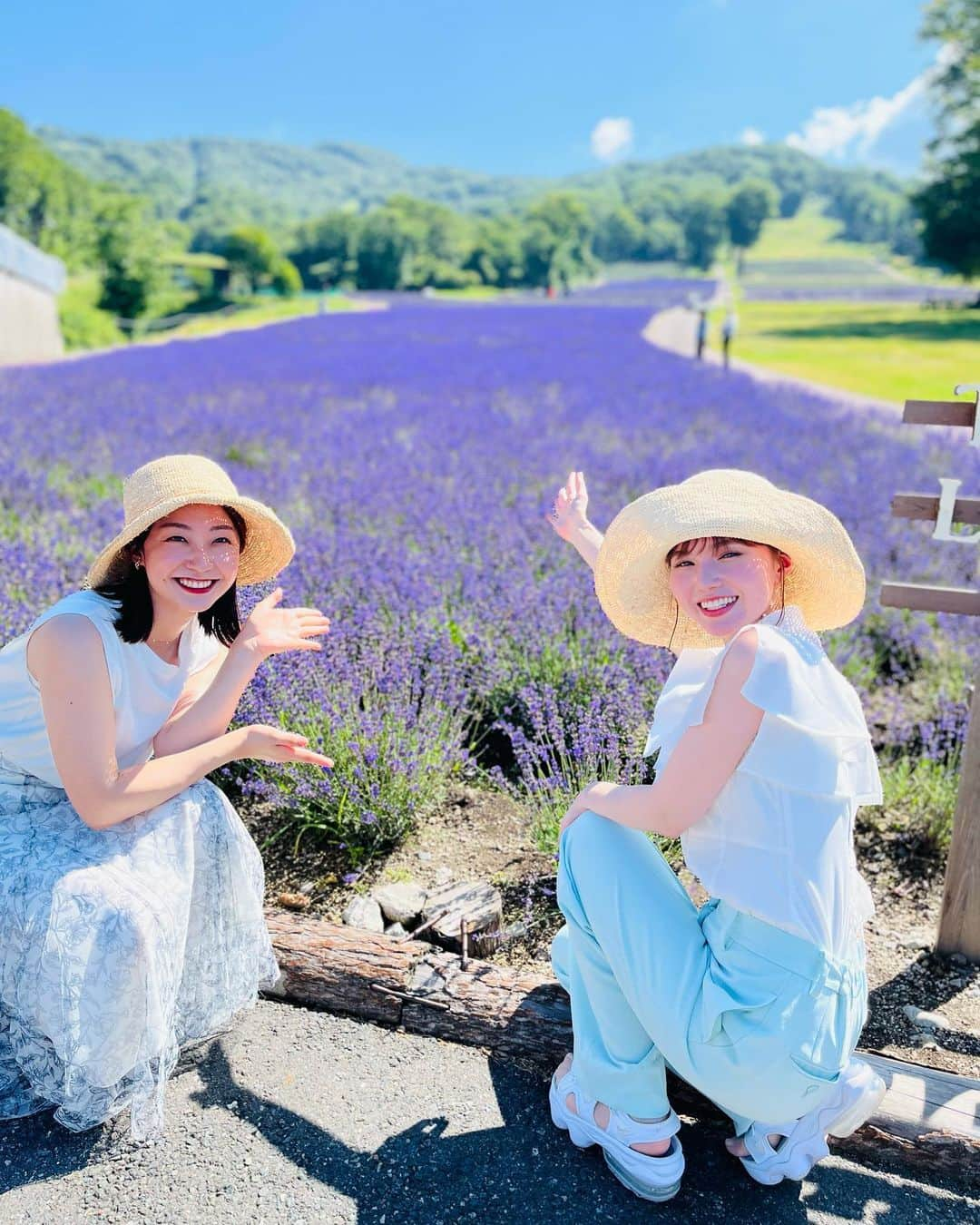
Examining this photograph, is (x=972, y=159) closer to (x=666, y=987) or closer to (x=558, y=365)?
(x=558, y=365)

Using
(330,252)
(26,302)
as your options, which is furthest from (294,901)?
(330,252)

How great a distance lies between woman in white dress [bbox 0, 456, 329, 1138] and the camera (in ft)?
5.27

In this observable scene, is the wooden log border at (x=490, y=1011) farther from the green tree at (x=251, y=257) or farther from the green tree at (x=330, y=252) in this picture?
the green tree at (x=330, y=252)

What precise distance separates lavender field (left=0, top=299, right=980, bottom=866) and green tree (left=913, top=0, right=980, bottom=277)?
26.2 meters

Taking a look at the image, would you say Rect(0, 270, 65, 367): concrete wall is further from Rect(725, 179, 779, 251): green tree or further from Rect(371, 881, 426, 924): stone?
Rect(725, 179, 779, 251): green tree

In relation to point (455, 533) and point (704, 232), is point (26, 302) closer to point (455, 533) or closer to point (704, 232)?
point (455, 533)

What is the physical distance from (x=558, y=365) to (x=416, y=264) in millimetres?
66763

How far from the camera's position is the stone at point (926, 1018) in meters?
1.99

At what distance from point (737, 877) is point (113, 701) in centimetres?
113

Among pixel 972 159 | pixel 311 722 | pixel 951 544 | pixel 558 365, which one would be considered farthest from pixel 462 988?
pixel 972 159

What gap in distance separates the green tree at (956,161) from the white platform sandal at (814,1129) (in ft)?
117

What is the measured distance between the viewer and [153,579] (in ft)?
5.83

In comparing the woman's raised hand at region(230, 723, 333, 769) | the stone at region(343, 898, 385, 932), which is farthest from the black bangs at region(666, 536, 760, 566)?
the stone at region(343, 898, 385, 932)

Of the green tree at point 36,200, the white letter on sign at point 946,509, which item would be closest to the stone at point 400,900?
the white letter on sign at point 946,509
